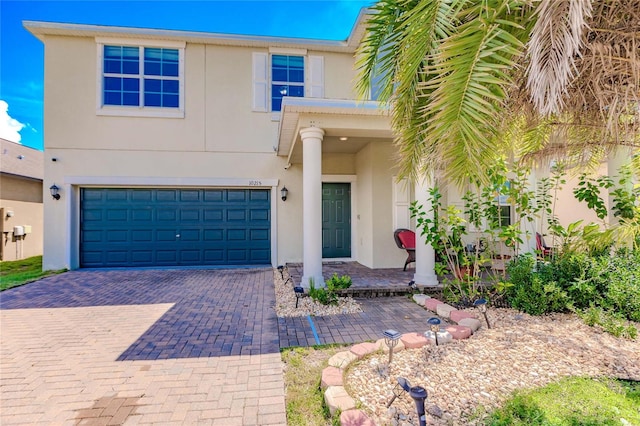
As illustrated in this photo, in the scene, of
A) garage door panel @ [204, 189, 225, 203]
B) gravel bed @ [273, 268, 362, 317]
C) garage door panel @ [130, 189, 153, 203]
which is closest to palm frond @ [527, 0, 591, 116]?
gravel bed @ [273, 268, 362, 317]

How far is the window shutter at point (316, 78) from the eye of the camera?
9273mm

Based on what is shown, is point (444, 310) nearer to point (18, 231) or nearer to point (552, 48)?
point (552, 48)

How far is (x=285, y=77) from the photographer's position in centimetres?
930

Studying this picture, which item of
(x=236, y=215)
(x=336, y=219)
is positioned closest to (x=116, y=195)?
(x=236, y=215)

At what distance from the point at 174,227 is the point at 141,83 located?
4.07 m

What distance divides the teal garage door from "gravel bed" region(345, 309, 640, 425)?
6.80 m

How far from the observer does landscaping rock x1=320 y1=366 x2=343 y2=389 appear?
250 centimetres

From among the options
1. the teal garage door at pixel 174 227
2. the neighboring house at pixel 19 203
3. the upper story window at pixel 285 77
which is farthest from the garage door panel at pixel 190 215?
the neighboring house at pixel 19 203

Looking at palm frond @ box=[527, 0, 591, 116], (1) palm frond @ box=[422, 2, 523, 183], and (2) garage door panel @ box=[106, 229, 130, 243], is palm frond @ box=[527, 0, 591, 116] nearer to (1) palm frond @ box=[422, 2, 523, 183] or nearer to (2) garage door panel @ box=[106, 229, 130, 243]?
(1) palm frond @ box=[422, 2, 523, 183]

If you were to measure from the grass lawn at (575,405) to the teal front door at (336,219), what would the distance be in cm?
687

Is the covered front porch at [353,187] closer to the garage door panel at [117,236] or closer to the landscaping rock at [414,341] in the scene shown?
the landscaping rock at [414,341]

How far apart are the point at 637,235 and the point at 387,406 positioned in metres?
4.70

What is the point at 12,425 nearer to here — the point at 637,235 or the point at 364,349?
the point at 364,349

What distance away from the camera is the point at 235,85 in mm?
9016
